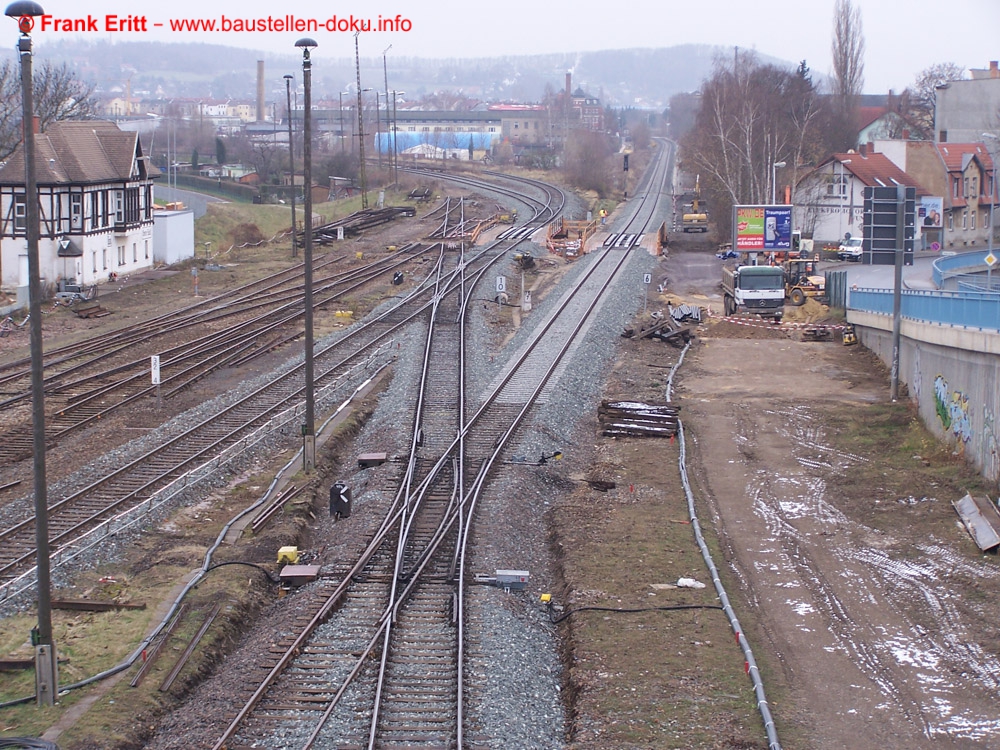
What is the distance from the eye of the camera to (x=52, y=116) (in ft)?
184

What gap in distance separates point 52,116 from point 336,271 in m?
20.7

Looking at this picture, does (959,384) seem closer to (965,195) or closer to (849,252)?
(849,252)

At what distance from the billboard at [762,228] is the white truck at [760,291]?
682cm

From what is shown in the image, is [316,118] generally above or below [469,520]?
above

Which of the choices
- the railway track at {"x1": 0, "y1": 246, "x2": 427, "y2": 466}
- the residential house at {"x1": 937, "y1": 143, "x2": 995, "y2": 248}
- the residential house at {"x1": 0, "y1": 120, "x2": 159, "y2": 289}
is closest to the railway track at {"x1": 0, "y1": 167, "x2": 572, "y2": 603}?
the railway track at {"x1": 0, "y1": 246, "x2": 427, "y2": 466}

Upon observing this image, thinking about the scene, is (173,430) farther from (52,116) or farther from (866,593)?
(52,116)

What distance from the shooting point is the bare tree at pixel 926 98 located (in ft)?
300

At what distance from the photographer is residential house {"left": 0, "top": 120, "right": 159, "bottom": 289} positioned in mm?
40500

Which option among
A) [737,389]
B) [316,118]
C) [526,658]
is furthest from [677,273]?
[316,118]

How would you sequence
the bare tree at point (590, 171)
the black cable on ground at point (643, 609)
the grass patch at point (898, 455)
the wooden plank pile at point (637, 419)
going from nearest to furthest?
the black cable on ground at point (643, 609) → the grass patch at point (898, 455) → the wooden plank pile at point (637, 419) → the bare tree at point (590, 171)

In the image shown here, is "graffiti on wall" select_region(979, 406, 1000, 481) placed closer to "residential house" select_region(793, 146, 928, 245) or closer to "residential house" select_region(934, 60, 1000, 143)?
"residential house" select_region(793, 146, 928, 245)

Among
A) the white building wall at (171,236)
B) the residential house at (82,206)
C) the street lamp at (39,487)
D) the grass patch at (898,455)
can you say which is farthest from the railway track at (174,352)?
the grass patch at (898,455)

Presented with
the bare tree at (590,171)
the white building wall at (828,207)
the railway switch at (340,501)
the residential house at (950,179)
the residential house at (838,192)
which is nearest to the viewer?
the railway switch at (340,501)

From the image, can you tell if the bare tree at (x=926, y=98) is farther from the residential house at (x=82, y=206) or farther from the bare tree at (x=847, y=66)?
the residential house at (x=82, y=206)
